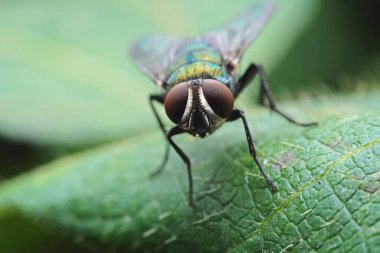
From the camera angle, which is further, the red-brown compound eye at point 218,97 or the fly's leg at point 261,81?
the fly's leg at point 261,81

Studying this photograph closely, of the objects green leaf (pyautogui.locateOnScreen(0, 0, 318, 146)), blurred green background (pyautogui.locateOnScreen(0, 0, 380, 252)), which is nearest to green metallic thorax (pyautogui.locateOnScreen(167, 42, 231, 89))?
blurred green background (pyautogui.locateOnScreen(0, 0, 380, 252))

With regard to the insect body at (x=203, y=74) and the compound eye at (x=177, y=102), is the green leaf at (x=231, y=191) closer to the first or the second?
the insect body at (x=203, y=74)

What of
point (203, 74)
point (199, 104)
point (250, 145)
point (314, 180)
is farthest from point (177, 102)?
point (314, 180)

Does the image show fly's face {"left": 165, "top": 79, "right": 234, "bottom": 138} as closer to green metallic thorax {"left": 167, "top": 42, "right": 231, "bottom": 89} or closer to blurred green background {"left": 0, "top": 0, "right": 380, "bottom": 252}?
green metallic thorax {"left": 167, "top": 42, "right": 231, "bottom": 89}

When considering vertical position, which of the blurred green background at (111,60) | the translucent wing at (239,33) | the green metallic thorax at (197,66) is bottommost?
the green metallic thorax at (197,66)

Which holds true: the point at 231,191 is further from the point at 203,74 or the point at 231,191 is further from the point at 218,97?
the point at 203,74

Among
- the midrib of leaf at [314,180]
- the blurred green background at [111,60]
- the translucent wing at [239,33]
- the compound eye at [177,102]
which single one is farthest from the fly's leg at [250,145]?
the blurred green background at [111,60]

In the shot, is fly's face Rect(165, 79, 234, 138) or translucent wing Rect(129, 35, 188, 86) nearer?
fly's face Rect(165, 79, 234, 138)
